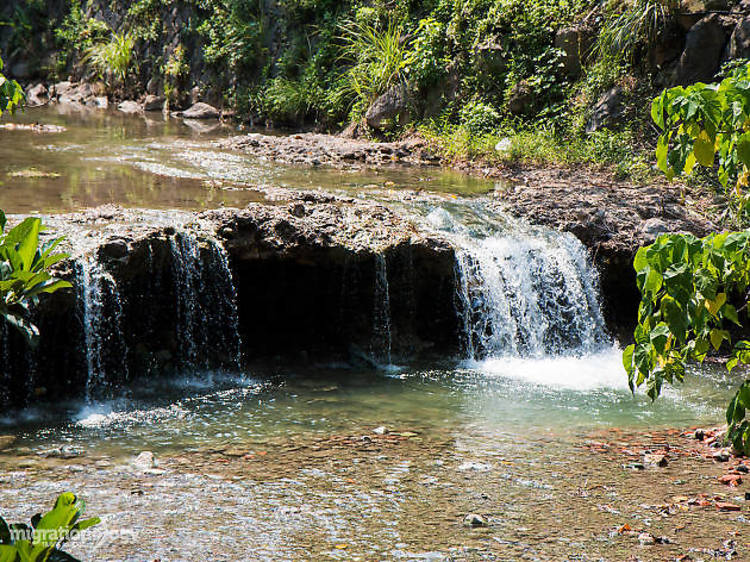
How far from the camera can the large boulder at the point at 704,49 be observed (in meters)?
11.9

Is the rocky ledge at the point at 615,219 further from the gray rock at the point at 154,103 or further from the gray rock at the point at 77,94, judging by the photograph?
the gray rock at the point at 77,94

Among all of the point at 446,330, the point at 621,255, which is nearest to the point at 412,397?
the point at 446,330

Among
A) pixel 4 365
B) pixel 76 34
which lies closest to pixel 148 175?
pixel 4 365

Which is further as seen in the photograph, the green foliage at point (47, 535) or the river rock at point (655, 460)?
the river rock at point (655, 460)

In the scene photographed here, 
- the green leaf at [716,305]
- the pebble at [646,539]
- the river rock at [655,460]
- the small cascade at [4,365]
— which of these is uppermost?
the green leaf at [716,305]

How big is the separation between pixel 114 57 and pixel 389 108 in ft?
33.9

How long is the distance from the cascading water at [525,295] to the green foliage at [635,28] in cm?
494

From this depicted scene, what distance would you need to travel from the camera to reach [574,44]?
14.2 m

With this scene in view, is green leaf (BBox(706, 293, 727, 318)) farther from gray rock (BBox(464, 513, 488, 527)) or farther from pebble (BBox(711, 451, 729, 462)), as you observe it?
pebble (BBox(711, 451, 729, 462))

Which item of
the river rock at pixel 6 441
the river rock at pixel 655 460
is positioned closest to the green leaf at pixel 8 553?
the river rock at pixel 6 441

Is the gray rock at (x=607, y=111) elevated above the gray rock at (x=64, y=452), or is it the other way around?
the gray rock at (x=607, y=111)

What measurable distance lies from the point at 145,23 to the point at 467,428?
19988 mm

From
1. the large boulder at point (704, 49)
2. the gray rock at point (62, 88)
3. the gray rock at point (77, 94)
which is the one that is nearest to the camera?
the large boulder at point (704, 49)

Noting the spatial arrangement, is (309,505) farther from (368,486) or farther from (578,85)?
(578,85)
